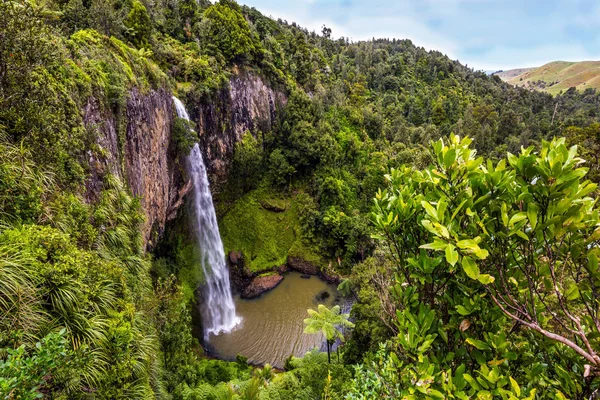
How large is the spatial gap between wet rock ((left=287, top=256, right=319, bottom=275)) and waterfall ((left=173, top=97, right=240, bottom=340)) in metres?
5.12

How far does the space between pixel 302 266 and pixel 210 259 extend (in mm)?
7116

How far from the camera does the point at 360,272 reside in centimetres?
1546

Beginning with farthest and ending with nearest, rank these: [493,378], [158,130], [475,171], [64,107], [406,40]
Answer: [406,40] → [158,130] → [64,107] → [475,171] → [493,378]

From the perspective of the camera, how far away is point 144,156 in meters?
11.7

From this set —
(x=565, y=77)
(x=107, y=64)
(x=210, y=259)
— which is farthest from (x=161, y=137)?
(x=565, y=77)

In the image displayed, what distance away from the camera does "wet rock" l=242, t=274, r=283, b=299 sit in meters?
19.8

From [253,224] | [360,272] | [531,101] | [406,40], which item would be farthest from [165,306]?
[406,40]

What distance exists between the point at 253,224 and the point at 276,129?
927 cm

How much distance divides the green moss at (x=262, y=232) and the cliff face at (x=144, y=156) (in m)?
6.68

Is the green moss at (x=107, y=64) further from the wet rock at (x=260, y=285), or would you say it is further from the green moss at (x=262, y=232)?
the wet rock at (x=260, y=285)

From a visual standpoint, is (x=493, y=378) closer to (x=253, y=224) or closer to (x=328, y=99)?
(x=253, y=224)

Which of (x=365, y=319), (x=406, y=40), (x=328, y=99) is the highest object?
(x=406, y=40)

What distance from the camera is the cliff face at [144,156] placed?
7.75 meters

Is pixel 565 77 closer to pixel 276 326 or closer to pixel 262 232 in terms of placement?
pixel 262 232
